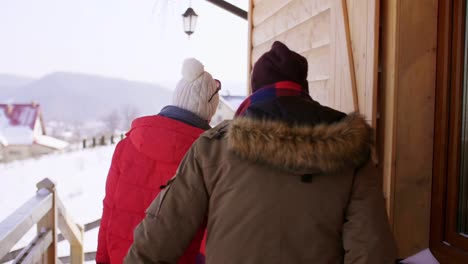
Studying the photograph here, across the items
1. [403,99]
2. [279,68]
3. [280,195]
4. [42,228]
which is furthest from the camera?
[42,228]

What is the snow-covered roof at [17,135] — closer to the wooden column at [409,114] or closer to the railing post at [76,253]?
the railing post at [76,253]

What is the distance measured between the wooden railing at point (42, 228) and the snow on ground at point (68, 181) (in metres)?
2.27

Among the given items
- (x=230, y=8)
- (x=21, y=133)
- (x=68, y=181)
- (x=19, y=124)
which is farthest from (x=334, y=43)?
(x=19, y=124)

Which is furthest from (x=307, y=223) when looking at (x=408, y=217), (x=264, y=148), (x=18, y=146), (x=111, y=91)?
(x=111, y=91)

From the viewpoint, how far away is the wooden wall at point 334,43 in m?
2.11

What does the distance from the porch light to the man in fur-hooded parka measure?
6.30 meters

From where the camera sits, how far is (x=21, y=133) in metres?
20.8

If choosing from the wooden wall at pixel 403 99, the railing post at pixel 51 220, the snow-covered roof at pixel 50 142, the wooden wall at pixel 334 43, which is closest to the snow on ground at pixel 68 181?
the railing post at pixel 51 220

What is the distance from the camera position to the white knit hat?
6.64 ft

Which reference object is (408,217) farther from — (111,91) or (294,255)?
(111,91)

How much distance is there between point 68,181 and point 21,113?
9949 millimetres

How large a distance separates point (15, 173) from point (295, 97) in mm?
15717

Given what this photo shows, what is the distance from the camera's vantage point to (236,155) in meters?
1.19

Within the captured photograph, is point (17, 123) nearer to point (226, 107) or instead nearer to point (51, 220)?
point (226, 107)
